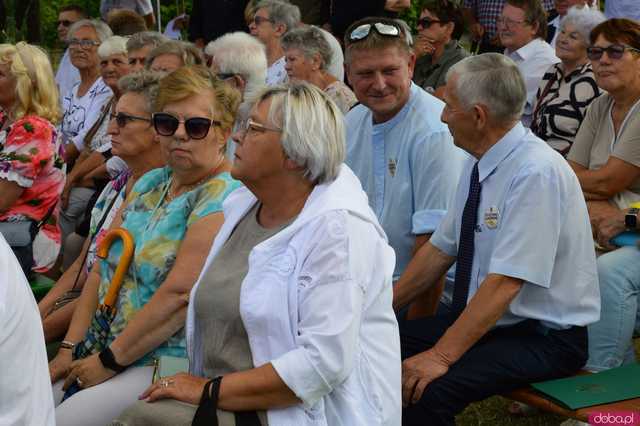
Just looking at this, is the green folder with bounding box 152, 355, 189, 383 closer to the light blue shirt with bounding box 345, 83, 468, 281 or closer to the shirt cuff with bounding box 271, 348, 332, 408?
the shirt cuff with bounding box 271, 348, 332, 408

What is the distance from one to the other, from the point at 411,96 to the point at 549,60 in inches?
90.5

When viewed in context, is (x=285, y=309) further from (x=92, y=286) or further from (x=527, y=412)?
(x=527, y=412)

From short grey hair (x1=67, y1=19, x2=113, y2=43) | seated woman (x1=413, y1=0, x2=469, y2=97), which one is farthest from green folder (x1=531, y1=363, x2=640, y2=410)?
short grey hair (x1=67, y1=19, x2=113, y2=43)

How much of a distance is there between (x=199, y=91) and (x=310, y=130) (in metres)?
0.97

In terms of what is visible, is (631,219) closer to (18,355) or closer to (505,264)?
(505,264)

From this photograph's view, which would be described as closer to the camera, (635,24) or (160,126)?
(160,126)

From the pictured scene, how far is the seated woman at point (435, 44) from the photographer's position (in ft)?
23.2

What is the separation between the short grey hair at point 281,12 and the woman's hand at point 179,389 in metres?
4.80

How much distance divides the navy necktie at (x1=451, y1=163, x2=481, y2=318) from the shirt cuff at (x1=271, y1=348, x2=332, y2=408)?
1256 mm

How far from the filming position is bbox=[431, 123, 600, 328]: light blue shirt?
3.65 m

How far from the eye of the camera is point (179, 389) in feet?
10.0

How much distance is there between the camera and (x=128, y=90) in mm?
4484

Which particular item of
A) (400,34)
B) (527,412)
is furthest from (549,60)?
(527,412)

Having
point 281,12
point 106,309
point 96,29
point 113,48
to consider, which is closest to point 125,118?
point 106,309
